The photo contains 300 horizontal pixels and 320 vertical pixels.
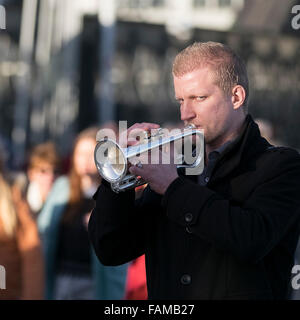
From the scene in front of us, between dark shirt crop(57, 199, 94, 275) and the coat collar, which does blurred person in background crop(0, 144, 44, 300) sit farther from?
the coat collar

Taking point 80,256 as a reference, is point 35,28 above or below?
above

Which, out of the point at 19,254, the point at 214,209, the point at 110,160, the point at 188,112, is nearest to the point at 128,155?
the point at 110,160

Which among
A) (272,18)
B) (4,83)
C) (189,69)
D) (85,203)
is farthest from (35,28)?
(189,69)

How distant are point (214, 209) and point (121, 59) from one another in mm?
20448

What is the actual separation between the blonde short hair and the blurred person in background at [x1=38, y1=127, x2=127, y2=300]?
2.57 m

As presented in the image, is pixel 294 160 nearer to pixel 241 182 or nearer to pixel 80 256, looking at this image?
pixel 241 182

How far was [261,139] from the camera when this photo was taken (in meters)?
2.57

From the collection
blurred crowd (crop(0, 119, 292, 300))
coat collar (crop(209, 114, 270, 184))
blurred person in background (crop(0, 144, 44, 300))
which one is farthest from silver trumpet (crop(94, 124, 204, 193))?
blurred person in background (crop(0, 144, 44, 300))

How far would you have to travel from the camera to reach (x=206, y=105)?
2521 millimetres

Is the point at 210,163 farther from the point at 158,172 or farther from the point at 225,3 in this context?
the point at 225,3

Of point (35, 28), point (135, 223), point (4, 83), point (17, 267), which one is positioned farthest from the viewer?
point (4, 83)

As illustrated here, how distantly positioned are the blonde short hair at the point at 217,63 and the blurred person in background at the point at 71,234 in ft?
8.45

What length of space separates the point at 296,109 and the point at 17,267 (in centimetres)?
772
